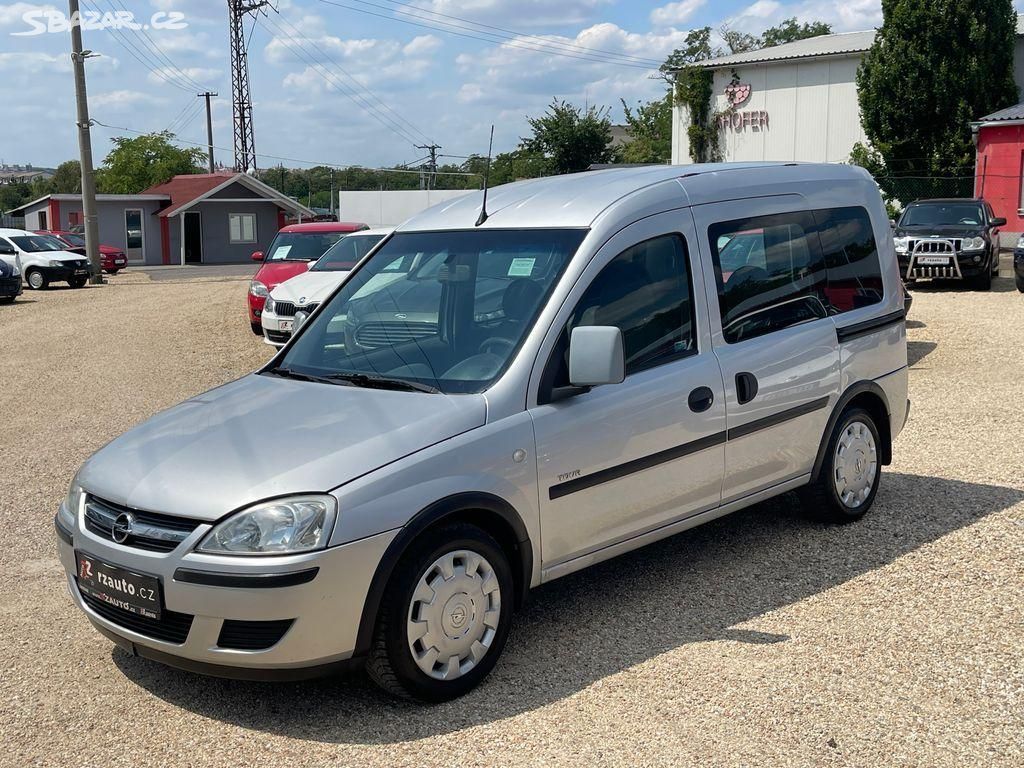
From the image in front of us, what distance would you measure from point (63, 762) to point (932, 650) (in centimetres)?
338

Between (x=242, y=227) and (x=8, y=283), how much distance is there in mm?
30817

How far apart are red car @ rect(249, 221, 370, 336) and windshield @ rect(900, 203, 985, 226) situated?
10.1 m

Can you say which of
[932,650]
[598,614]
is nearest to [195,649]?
[598,614]

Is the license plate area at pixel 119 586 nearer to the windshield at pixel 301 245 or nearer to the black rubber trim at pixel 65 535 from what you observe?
the black rubber trim at pixel 65 535

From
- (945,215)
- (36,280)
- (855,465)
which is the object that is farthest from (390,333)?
(36,280)

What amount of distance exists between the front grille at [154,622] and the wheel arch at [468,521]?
628 mm

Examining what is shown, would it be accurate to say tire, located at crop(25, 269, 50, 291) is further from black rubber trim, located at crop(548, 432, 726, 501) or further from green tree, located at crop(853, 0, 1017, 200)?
black rubber trim, located at crop(548, 432, 726, 501)

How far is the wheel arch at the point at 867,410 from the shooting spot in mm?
5973

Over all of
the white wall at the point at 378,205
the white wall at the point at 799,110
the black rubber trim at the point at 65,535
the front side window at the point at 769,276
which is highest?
the white wall at the point at 799,110

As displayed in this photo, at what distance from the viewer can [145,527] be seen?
399cm

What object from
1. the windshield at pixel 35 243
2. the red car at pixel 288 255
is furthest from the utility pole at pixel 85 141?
the red car at pixel 288 255

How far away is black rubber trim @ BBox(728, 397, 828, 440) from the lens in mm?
5305

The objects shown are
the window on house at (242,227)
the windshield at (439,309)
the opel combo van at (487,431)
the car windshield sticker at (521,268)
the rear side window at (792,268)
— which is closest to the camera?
the opel combo van at (487,431)

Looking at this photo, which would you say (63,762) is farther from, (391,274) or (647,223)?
(647,223)
